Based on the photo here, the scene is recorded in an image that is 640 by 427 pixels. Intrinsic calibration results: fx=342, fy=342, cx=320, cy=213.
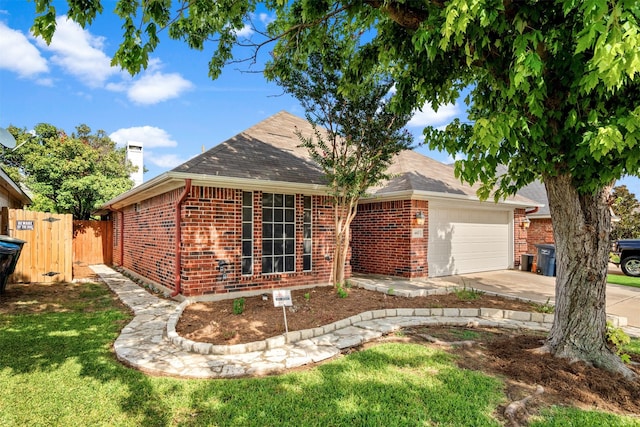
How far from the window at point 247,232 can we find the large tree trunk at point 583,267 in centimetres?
574

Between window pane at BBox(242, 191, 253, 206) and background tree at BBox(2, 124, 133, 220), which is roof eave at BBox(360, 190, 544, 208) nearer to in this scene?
window pane at BBox(242, 191, 253, 206)

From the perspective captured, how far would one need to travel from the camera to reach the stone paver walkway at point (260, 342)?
4094 millimetres

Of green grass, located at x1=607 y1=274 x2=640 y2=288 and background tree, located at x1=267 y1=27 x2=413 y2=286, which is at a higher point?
background tree, located at x1=267 y1=27 x2=413 y2=286

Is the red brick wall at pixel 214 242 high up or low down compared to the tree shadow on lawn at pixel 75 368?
up

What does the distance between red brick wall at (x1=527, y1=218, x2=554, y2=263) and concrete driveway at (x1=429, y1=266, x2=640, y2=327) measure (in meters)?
4.40

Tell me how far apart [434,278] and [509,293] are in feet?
7.31

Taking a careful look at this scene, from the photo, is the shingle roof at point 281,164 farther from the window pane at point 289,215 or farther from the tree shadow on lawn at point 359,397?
the tree shadow on lawn at point 359,397

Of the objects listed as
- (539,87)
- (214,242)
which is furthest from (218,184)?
(539,87)

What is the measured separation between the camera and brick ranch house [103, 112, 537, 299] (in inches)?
285

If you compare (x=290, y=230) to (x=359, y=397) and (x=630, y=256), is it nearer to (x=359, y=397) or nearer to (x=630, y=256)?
(x=359, y=397)

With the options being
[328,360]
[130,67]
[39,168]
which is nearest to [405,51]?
[130,67]

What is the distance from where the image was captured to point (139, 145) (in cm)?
2477

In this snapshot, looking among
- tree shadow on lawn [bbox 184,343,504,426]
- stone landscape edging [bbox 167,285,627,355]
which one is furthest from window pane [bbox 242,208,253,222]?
tree shadow on lawn [bbox 184,343,504,426]

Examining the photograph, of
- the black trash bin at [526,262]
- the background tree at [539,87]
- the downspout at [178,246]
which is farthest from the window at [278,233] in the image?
the black trash bin at [526,262]
